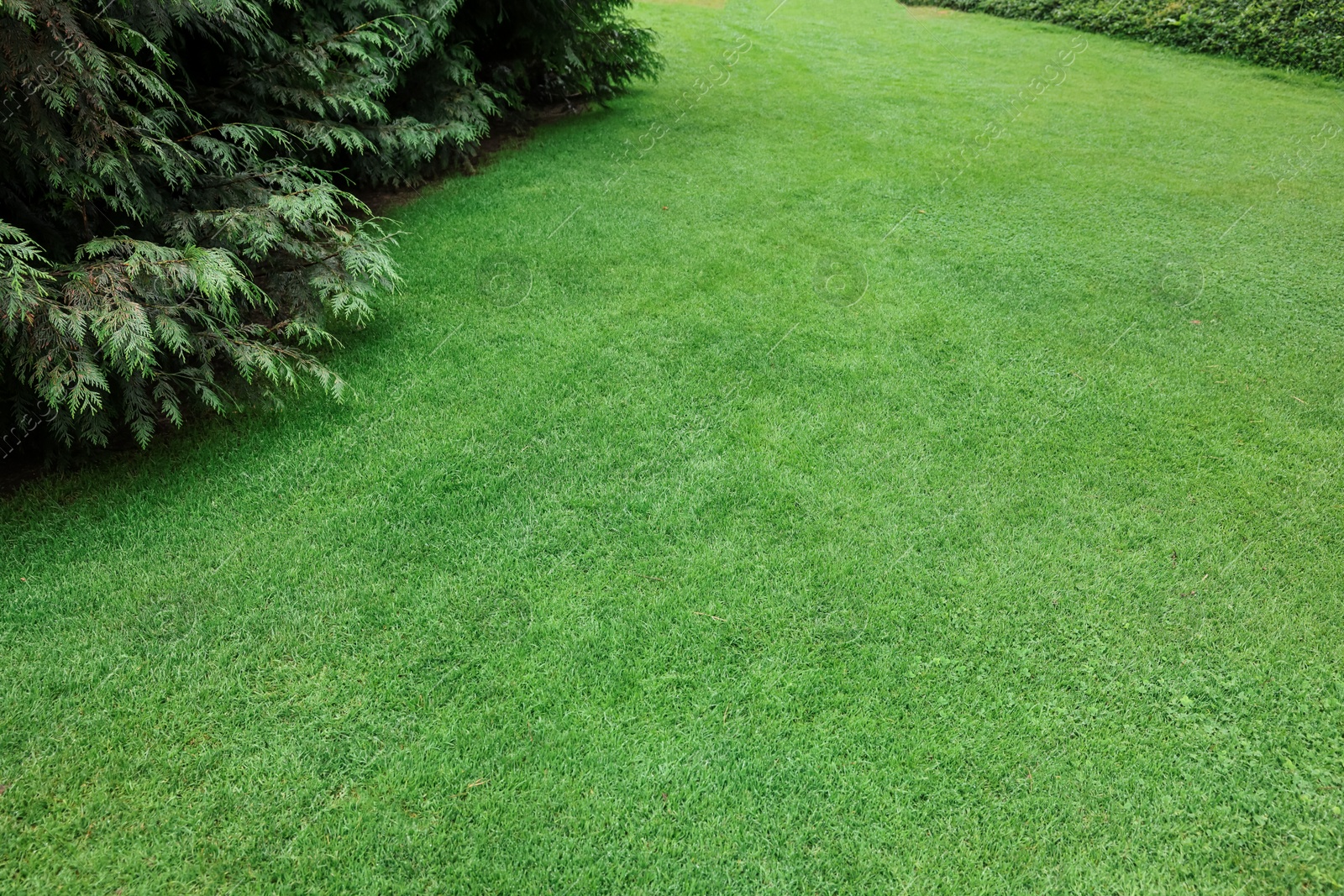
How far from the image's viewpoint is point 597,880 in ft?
7.03

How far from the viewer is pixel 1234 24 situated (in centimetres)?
1062

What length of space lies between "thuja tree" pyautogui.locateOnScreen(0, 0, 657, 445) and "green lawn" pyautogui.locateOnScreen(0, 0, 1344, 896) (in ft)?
1.15

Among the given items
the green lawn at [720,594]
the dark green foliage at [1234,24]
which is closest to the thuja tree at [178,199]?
the green lawn at [720,594]

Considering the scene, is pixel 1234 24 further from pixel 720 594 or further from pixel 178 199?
pixel 178 199

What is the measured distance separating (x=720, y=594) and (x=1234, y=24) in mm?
13319

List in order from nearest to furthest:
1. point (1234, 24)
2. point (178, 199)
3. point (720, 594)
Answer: point (720, 594), point (178, 199), point (1234, 24)

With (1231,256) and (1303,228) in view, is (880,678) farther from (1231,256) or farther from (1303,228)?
(1303,228)

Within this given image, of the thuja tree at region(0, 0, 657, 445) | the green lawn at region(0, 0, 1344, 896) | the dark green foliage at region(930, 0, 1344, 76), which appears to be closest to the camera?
the green lawn at region(0, 0, 1344, 896)

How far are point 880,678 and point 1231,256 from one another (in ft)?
18.1

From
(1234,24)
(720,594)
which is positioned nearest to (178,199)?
(720,594)

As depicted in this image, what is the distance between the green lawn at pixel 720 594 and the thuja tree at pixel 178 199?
1.15 feet

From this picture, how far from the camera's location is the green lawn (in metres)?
2.25

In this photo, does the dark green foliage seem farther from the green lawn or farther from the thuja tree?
the thuja tree

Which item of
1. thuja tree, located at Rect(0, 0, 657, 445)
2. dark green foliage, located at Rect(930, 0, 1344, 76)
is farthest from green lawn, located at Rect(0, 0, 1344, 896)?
dark green foliage, located at Rect(930, 0, 1344, 76)
